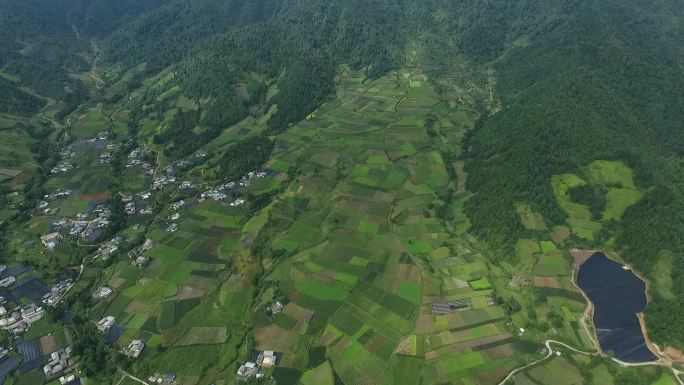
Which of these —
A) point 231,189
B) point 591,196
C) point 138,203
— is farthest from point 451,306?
point 138,203

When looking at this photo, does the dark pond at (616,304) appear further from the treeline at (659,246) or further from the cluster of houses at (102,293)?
the cluster of houses at (102,293)

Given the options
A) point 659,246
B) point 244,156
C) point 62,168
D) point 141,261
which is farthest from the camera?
point 62,168

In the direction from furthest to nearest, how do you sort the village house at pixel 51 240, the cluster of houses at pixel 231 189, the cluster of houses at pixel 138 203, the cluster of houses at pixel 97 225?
the cluster of houses at pixel 231 189 → the cluster of houses at pixel 138 203 → the cluster of houses at pixel 97 225 → the village house at pixel 51 240

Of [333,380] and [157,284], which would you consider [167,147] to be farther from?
[333,380]

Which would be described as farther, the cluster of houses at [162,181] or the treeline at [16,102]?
the treeline at [16,102]

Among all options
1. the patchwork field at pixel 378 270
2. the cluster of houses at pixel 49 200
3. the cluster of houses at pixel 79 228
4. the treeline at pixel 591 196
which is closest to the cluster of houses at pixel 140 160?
the cluster of houses at pixel 49 200

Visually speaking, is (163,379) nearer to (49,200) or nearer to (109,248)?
(109,248)

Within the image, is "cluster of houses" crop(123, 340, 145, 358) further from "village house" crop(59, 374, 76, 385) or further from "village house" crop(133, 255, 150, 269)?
"village house" crop(133, 255, 150, 269)

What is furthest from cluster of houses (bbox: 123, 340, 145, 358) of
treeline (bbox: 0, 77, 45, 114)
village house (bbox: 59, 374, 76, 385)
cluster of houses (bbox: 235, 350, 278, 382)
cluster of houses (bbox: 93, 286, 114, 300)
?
treeline (bbox: 0, 77, 45, 114)
